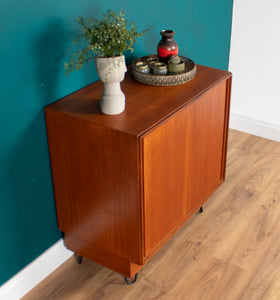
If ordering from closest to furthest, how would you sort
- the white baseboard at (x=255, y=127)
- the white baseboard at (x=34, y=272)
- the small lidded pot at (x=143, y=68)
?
1. the white baseboard at (x=34, y=272)
2. the small lidded pot at (x=143, y=68)
3. the white baseboard at (x=255, y=127)

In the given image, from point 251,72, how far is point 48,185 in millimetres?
1832

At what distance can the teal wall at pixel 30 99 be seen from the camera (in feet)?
5.76

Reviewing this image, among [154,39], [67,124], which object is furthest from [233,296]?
[154,39]

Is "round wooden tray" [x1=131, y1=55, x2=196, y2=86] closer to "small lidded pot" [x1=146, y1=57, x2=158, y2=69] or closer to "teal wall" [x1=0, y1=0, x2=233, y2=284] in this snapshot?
"small lidded pot" [x1=146, y1=57, x2=158, y2=69]

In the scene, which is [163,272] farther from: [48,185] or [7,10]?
[7,10]

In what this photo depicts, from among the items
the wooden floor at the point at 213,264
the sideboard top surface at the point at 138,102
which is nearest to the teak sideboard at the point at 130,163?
the sideboard top surface at the point at 138,102

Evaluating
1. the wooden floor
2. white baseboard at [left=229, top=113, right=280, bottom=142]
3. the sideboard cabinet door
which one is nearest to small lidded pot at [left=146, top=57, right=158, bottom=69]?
the sideboard cabinet door

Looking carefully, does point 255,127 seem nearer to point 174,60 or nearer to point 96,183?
point 174,60

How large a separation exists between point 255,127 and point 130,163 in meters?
1.84

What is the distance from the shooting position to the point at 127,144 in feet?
5.82

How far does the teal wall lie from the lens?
5.76 ft

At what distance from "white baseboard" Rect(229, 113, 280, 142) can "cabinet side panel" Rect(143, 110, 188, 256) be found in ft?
4.45

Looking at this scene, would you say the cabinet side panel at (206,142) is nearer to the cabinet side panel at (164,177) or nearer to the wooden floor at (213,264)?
the cabinet side panel at (164,177)

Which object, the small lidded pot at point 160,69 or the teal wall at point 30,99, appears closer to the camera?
the teal wall at point 30,99
